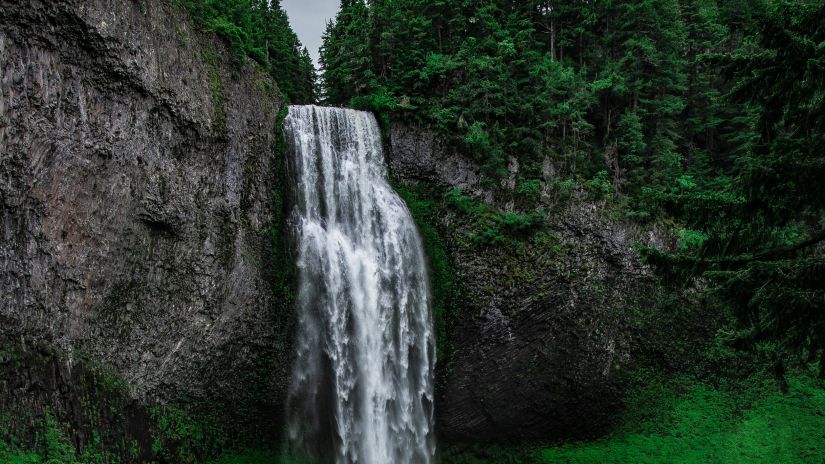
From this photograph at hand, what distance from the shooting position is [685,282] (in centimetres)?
708

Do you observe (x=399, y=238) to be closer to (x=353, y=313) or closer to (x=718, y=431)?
(x=353, y=313)

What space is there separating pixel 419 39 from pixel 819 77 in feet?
51.7

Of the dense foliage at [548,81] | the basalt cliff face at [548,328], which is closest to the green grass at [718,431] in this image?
the basalt cliff face at [548,328]

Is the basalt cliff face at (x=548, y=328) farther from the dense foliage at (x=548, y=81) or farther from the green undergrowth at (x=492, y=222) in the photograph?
the dense foliage at (x=548, y=81)

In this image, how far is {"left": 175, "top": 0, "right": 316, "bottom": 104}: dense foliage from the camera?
14.4 m

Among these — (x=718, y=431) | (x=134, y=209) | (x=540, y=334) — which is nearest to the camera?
(x=134, y=209)

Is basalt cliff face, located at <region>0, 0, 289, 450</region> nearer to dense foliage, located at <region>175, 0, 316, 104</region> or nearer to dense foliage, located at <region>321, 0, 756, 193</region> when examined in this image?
dense foliage, located at <region>175, 0, 316, 104</region>

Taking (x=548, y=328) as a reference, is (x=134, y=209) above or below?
above

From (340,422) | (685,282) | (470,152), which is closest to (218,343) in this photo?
(340,422)

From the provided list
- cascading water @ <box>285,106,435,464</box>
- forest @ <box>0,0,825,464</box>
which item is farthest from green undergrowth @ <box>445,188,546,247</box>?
cascading water @ <box>285,106,435,464</box>

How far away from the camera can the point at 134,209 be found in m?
11.7

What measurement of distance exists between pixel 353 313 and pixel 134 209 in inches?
255

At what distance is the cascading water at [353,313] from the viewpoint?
14.5m

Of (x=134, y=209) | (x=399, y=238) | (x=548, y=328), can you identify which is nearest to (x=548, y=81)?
(x=399, y=238)
